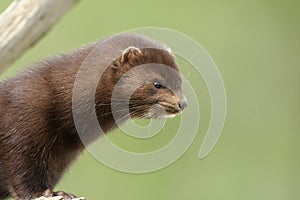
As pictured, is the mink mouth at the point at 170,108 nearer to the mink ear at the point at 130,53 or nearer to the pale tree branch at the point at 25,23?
the mink ear at the point at 130,53

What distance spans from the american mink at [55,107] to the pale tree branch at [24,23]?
0.44 meters

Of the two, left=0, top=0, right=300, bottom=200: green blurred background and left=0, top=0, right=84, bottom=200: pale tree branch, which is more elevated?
left=0, top=0, right=300, bottom=200: green blurred background

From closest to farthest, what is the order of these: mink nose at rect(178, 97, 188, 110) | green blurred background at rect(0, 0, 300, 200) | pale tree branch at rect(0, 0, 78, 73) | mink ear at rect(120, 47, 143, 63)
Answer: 1. pale tree branch at rect(0, 0, 78, 73)
2. mink nose at rect(178, 97, 188, 110)
3. mink ear at rect(120, 47, 143, 63)
4. green blurred background at rect(0, 0, 300, 200)

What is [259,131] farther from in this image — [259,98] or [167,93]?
[167,93]

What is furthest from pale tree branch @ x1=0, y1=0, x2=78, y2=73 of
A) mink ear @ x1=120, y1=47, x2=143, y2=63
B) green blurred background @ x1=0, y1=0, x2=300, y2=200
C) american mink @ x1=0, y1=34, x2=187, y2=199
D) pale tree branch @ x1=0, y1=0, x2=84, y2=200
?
green blurred background @ x1=0, y1=0, x2=300, y2=200

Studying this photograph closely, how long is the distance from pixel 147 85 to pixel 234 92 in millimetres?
6523

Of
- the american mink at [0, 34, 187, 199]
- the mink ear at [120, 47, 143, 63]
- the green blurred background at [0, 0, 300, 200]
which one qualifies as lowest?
the american mink at [0, 34, 187, 199]

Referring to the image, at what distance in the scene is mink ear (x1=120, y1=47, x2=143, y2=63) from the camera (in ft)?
20.4

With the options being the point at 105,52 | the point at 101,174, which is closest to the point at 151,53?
the point at 105,52

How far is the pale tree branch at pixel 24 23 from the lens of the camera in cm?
571

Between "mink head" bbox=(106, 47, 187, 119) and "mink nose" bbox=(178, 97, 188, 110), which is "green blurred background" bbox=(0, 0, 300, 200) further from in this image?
"mink nose" bbox=(178, 97, 188, 110)

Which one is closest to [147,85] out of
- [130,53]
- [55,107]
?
[130,53]

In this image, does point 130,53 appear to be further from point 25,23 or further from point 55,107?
point 25,23

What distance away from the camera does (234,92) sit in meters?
12.7
